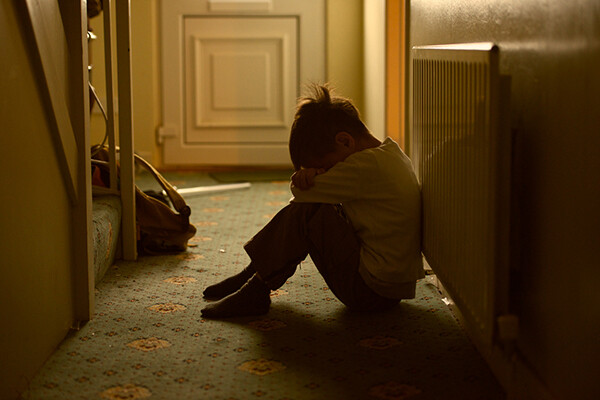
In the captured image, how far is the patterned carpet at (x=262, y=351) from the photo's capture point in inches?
49.2

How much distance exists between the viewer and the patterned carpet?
4.10 ft

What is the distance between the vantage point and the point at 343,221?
5.18 feet

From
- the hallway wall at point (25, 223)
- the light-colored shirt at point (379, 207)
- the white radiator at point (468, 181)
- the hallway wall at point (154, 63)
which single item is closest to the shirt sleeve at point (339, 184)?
the light-colored shirt at point (379, 207)

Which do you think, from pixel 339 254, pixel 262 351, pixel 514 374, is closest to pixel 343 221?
pixel 339 254

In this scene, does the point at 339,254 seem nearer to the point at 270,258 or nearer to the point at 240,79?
the point at 270,258

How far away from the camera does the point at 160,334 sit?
153 centimetres

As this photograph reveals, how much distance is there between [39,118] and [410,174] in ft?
2.35

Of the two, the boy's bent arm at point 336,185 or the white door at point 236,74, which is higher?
the white door at point 236,74

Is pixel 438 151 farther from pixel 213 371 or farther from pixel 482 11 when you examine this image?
pixel 213 371

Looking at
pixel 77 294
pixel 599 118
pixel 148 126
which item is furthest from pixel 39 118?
Result: pixel 148 126

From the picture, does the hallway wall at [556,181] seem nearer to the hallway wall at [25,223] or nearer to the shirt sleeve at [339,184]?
the shirt sleeve at [339,184]

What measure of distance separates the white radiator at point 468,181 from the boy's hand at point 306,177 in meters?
0.22

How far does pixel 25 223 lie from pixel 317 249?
59 cm

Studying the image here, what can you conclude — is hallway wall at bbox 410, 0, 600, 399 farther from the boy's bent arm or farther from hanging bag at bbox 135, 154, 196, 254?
hanging bag at bbox 135, 154, 196, 254
